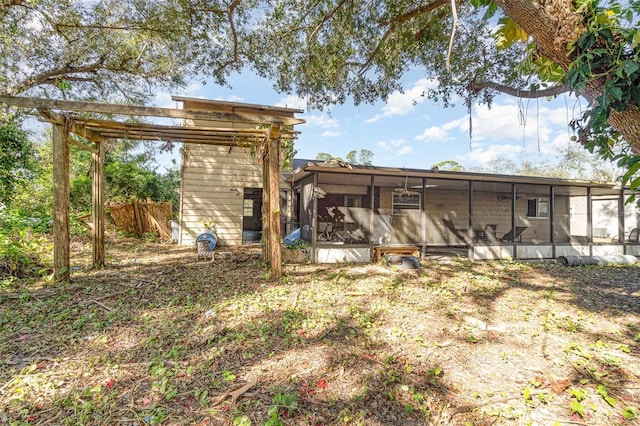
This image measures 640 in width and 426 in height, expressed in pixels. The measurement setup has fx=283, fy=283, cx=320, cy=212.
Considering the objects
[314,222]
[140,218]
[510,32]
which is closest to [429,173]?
[314,222]

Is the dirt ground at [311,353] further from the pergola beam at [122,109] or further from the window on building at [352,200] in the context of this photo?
the window on building at [352,200]

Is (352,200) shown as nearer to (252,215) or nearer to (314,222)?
(314,222)

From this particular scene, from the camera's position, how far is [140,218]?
11.1m

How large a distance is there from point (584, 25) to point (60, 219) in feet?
23.6

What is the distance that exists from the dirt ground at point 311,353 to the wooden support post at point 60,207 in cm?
34

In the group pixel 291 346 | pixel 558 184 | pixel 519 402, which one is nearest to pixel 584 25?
pixel 519 402

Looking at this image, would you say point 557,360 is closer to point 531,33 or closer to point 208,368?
point 531,33

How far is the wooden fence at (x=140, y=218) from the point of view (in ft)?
35.6

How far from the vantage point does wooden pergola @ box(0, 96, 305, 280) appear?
15.5ft

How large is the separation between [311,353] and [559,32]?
11.1ft

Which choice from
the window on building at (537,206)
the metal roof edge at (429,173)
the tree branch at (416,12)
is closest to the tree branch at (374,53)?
the tree branch at (416,12)

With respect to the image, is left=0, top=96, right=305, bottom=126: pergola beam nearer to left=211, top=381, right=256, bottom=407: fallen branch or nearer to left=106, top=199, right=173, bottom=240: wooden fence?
left=211, top=381, right=256, bottom=407: fallen branch

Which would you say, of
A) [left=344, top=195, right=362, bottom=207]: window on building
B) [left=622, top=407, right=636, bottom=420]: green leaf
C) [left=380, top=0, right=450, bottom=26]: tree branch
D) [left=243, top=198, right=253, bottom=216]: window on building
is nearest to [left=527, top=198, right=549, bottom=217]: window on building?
[left=344, top=195, right=362, bottom=207]: window on building

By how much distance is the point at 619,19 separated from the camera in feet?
6.18
